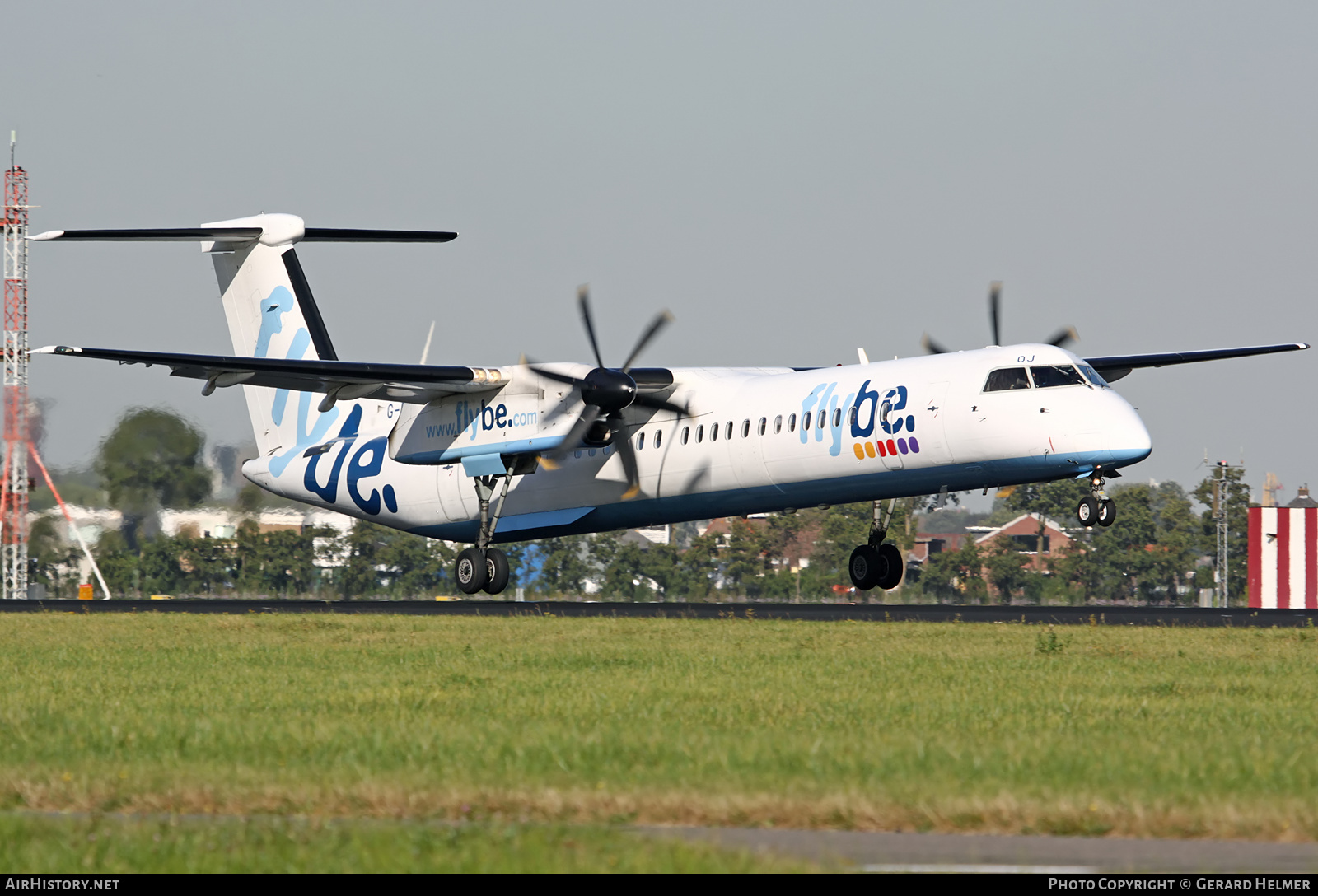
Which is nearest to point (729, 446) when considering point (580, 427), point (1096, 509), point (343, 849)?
point (580, 427)

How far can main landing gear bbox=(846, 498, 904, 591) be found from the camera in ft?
102

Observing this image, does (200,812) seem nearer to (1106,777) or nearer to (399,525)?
(1106,777)

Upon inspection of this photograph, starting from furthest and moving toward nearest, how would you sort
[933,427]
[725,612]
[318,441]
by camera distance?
[318,441]
[725,612]
[933,427]

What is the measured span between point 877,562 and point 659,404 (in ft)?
17.0

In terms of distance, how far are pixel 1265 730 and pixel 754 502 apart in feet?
56.4

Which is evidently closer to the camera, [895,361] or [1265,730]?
[1265,730]

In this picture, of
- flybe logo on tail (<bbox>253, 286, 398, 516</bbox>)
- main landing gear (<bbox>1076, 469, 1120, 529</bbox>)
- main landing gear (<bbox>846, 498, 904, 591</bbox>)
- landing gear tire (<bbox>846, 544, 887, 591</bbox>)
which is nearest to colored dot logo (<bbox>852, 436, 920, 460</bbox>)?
main landing gear (<bbox>1076, 469, 1120, 529</bbox>)

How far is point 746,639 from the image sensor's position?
24.7 meters

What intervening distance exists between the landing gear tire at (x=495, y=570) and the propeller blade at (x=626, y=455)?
318cm

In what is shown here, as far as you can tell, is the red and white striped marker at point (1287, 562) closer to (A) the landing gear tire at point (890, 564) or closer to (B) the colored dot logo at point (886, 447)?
(A) the landing gear tire at point (890, 564)

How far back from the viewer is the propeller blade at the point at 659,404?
102 ft

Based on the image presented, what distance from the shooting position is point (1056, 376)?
26.0 m

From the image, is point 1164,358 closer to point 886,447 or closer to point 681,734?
point 886,447

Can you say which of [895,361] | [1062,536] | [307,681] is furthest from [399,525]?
[1062,536]
